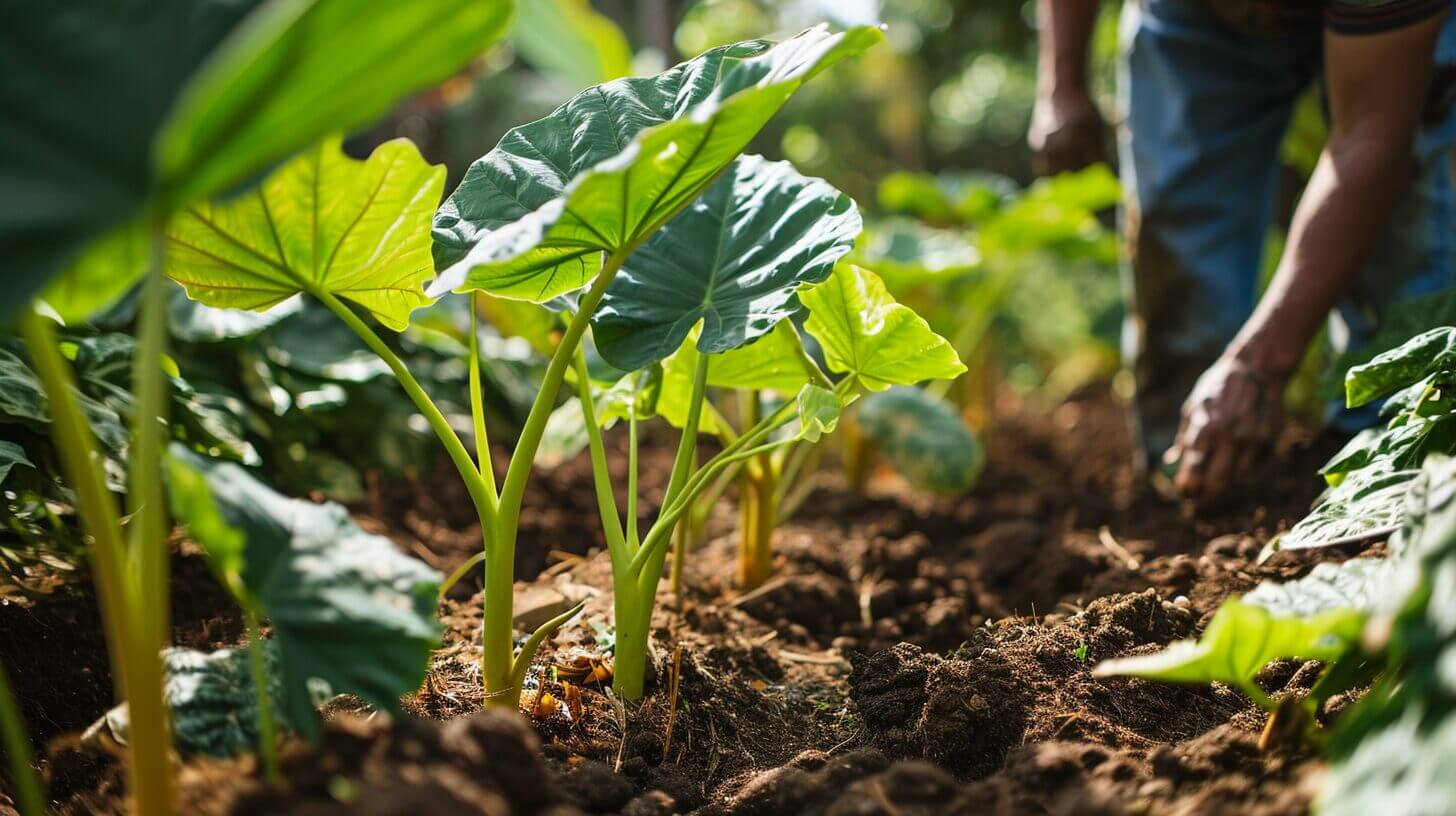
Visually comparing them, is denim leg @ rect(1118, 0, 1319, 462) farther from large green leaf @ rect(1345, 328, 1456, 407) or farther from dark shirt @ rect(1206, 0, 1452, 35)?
large green leaf @ rect(1345, 328, 1456, 407)

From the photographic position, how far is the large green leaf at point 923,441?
2.13 m

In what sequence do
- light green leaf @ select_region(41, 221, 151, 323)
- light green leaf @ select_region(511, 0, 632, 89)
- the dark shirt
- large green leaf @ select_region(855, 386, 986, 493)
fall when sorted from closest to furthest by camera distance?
light green leaf @ select_region(41, 221, 151, 323)
the dark shirt
large green leaf @ select_region(855, 386, 986, 493)
light green leaf @ select_region(511, 0, 632, 89)

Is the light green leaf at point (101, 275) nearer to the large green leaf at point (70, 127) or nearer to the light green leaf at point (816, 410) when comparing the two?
the large green leaf at point (70, 127)

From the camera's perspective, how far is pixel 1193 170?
2.03m

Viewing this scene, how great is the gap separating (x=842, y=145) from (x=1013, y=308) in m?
2.33

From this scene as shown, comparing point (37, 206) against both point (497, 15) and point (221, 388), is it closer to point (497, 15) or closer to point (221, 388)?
point (497, 15)

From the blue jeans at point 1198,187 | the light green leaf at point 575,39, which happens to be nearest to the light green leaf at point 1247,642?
the blue jeans at point 1198,187

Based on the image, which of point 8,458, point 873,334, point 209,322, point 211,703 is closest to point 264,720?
point 211,703

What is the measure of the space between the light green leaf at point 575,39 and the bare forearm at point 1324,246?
249cm

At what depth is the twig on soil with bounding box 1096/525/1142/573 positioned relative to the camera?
1.52 m

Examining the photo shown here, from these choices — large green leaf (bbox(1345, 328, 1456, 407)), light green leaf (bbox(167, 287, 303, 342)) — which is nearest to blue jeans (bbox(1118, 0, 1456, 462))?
large green leaf (bbox(1345, 328, 1456, 407))

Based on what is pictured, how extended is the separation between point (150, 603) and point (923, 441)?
167 centimetres

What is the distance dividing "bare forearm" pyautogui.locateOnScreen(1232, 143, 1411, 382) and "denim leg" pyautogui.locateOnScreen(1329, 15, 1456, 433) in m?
0.30

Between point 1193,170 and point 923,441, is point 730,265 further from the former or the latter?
point 1193,170
